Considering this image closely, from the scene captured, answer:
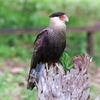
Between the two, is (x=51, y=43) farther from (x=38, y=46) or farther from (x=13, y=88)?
(x=13, y=88)

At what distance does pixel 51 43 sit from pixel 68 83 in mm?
555

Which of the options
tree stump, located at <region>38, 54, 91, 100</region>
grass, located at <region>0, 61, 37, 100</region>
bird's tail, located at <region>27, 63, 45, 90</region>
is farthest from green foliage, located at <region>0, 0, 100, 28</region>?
tree stump, located at <region>38, 54, 91, 100</region>

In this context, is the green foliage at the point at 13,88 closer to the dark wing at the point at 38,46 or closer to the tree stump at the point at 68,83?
the dark wing at the point at 38,46

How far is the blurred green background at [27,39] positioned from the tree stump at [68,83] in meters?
1.59

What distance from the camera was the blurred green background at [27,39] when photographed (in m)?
7.07

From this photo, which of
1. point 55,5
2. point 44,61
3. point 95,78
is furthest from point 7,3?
point 44,61

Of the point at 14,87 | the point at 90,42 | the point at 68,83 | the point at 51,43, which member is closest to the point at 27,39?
the point at 90,42

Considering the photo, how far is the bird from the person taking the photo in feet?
15.2

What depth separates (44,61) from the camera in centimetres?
487

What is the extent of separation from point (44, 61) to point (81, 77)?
0.63 meters

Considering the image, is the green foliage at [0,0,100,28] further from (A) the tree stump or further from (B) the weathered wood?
(A) the tree stump

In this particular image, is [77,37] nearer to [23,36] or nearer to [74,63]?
[23,36]

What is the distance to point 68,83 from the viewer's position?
434cm

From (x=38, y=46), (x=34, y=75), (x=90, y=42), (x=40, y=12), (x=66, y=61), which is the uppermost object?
(x=38, y=46)
